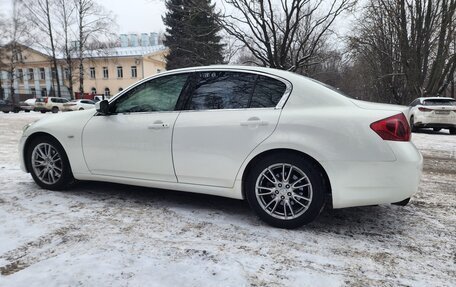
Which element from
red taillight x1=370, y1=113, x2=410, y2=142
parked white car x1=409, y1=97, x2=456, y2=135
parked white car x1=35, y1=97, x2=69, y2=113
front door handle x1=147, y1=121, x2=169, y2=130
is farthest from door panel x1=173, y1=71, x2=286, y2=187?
parked white car x1=35, y1=97, x2=69, y2=113

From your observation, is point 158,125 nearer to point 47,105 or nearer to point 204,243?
point 204,243

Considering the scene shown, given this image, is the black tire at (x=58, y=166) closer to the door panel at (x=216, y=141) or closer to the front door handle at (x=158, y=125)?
the front door handle at (x=158, y=125)

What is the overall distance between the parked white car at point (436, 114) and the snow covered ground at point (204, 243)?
9.86m

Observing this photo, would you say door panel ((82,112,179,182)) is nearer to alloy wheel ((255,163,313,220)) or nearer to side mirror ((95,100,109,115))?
side mirror ((95,100,109,115))

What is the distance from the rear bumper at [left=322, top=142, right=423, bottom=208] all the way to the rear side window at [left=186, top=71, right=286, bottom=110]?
875 mm

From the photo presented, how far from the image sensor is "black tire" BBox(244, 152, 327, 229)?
3.19 metres

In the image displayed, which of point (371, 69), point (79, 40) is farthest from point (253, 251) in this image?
point (79, 40)

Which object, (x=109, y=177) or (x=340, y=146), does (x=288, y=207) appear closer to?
(x=340, y=146)

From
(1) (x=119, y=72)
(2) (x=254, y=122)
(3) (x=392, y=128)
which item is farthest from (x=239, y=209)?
(1) (x=119, y=72)

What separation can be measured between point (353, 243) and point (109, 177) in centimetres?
276

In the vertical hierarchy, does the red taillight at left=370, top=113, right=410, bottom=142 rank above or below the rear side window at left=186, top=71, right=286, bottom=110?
below

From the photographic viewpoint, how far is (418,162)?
320 cm

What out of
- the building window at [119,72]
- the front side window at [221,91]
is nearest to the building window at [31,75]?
the building window at [119,72]

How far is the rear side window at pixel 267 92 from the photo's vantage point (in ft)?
11.3
